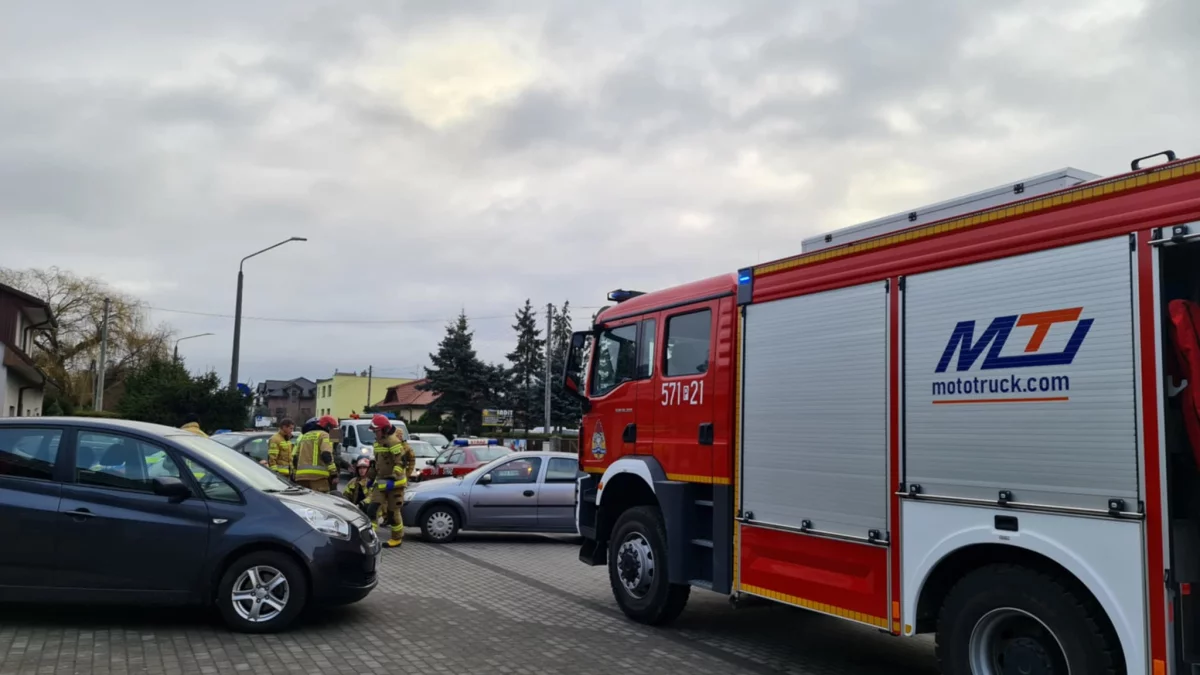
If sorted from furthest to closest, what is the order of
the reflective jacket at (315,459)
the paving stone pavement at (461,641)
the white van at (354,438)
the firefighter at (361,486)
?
the white van at (354,438)
the firefighter at (361,486)
the reflective jacket at (315,459)
the paving stone pavement at (461,641)

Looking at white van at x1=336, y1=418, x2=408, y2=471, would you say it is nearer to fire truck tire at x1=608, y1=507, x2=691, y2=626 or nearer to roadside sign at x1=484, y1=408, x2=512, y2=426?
fire truck tire at x1=608, y1=507, x2=691, y2=626

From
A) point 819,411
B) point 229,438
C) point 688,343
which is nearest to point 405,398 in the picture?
point 229,438

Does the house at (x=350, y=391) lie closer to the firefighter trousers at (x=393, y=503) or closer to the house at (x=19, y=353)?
the house at (x=19, y=353)

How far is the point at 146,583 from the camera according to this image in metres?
6.94

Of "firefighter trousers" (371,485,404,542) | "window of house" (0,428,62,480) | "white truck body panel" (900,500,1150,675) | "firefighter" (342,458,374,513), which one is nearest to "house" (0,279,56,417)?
"firefighter" (342,458,374,513)

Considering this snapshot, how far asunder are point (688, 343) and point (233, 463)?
12.9 feet

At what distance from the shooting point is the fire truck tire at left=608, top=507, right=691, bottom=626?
779 centimetres

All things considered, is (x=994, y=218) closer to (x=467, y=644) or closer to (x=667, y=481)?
(x=667, y=481)

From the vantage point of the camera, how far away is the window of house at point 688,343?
762 cm

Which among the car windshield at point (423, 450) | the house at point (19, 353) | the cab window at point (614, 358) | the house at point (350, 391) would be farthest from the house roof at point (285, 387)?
the cab window at point (614, 358)

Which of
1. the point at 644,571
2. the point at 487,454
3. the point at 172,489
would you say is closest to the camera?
the point at 172,489

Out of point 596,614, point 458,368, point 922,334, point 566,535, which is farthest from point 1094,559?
point 458,368

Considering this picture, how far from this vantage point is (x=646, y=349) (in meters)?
8.45

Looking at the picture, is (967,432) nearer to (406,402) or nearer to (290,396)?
(406,402)
